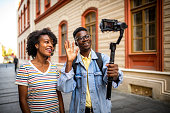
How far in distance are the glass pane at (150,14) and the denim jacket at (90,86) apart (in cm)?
435

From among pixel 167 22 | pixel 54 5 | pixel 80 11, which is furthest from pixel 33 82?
pixel 54 5

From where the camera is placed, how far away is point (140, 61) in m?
5.73

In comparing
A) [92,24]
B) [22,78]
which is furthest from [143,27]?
[22,78]

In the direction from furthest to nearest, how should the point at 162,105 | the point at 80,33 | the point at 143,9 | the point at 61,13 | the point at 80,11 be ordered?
the point at 61,13, the point at 80,11, the point at 143,9, the point at 162,105, the point at 80,33

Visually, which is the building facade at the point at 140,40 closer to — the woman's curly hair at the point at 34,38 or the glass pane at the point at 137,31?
the glass pane at the point at 137,31

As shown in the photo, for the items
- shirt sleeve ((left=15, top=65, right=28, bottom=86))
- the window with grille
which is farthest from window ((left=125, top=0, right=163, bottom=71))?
shirt sleeve ((left=15, top=65, right=28, bottom=86))

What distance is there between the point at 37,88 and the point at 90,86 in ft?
2.16

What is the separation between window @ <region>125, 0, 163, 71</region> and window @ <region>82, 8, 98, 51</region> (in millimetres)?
2065

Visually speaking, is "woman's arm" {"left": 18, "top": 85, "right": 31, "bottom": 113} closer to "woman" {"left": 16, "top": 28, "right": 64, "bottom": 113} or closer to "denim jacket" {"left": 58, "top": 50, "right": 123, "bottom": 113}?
"woman" {"left": 16, "top": 28, "right": 64, "bottom": 113}

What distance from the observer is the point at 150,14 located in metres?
5.47

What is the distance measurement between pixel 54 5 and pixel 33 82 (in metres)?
11.3

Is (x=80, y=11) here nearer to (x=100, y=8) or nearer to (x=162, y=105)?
(x=100, y=8)

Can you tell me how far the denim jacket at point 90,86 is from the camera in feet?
5.78

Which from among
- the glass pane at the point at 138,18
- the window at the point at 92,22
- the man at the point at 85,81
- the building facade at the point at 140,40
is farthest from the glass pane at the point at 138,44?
the man at the point at 85,81
